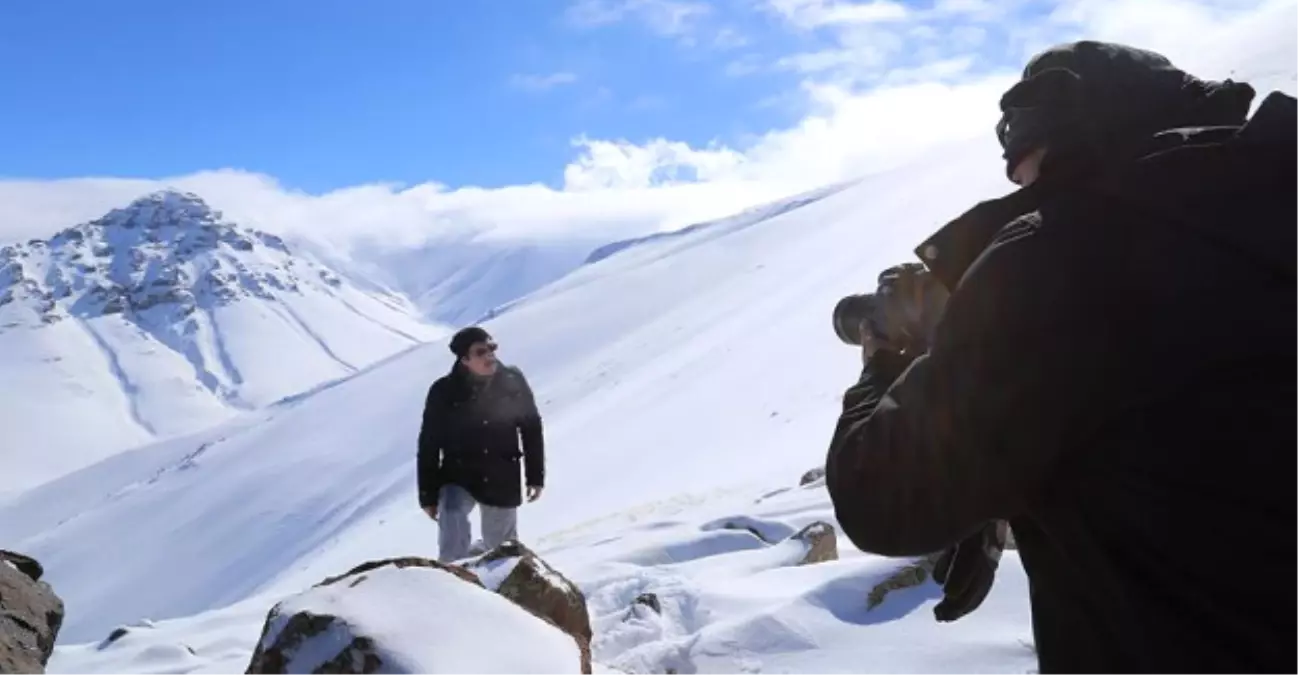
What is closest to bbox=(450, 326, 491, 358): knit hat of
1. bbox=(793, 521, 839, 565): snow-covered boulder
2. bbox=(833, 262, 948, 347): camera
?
bbox=(793, 521, 839, 565): snow-covered boulder

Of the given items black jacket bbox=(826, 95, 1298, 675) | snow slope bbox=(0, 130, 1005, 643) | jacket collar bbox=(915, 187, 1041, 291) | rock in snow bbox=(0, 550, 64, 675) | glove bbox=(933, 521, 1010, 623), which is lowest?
snow slope bbox=(0, 130, 1005, 643)

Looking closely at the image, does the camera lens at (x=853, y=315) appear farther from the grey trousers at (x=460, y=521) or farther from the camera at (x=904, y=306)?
the grey trousers at (x=460, y=521)

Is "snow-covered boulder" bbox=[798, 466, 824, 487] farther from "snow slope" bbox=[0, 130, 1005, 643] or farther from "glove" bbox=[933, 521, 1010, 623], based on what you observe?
"glove" bbox=[933, 521, 1010, 623]

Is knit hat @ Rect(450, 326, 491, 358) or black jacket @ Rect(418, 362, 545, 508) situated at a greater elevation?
knit hat @ Rect(450, 326, 491, 358)

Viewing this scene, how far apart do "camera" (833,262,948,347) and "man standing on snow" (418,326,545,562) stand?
5078 mm

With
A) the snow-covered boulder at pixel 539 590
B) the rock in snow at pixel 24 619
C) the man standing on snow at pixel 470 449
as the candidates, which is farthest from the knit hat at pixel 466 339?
the rock in snow at pixel 24 619

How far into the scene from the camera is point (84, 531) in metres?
64.1

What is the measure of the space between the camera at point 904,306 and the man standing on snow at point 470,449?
16.7 ft

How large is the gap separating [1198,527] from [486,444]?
5959mm

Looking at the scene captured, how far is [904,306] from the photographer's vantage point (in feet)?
6.45

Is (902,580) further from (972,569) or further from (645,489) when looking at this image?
(645,489)

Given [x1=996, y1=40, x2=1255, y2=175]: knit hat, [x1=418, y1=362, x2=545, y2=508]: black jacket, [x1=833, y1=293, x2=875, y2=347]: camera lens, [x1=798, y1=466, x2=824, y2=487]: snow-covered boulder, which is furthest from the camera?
[x1=798, y1=466, x2=824, y2=487]: snow-covered boulder

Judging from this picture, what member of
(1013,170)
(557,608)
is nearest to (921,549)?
(1013,170)

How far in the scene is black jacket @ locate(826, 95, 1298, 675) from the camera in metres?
1.30
